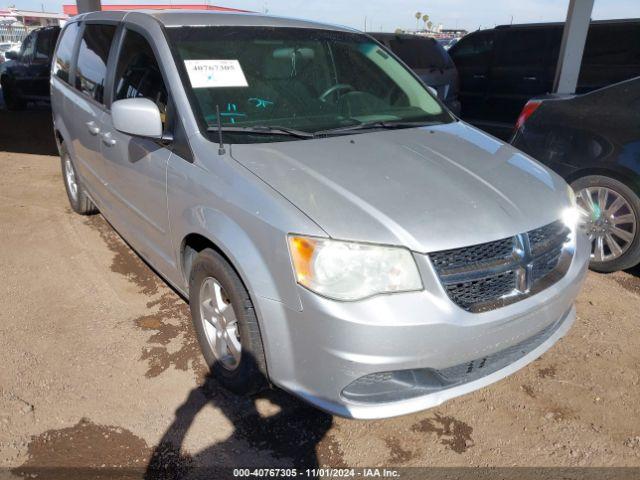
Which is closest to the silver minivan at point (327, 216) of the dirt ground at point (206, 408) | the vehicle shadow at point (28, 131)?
the dirt ground at point (206, 408)

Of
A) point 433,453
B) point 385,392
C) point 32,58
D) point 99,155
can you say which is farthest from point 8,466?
point 32,58

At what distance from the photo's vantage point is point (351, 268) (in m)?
1.97

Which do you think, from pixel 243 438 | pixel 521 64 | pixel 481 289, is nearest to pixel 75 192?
pixel 243 438

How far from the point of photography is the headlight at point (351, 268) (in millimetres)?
1958

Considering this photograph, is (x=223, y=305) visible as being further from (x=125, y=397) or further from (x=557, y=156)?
(x=557, y=156)

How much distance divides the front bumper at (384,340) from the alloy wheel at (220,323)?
1.20 feet

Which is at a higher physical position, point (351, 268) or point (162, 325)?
point (351, 268)

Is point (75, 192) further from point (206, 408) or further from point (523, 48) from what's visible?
point (523, 48)

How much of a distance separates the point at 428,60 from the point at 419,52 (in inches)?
9.5

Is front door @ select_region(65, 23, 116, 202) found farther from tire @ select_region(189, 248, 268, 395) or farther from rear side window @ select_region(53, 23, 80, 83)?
tire @ select_region(189, 248, 268, 395)

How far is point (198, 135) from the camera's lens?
2.51 metres

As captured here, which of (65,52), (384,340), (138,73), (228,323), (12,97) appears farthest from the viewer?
(12,97)

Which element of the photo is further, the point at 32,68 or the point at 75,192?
the point at 32,68

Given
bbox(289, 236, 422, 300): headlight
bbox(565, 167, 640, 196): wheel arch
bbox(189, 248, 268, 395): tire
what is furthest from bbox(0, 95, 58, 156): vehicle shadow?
bbox(289, 236, 422, 300): headlight
